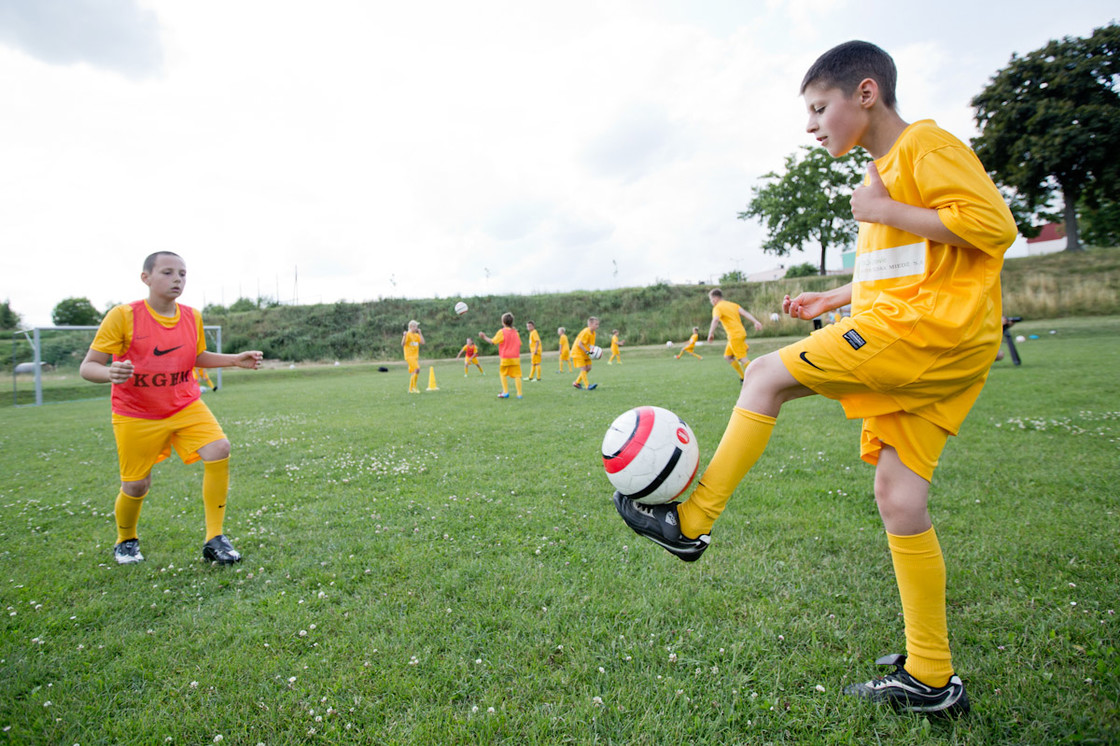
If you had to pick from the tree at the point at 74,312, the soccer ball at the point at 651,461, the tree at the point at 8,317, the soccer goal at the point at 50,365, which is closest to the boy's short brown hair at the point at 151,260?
the soccer ball at the point at 651,461

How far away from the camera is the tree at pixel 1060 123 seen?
37469mm

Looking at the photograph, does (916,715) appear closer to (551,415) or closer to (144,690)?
(144,690)

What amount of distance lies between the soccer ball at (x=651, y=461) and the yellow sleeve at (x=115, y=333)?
4.15m

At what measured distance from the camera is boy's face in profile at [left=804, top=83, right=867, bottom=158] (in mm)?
2404

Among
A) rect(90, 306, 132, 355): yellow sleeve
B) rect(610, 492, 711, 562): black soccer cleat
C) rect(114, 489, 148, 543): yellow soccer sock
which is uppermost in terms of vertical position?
rect(90, 306, 132, 355): yellow sleeve

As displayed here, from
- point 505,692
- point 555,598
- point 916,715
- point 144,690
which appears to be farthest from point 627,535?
point 144,690

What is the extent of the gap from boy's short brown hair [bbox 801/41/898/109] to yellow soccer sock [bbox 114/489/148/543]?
5.40 metres

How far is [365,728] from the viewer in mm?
2383

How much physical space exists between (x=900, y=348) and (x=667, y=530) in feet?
3.78

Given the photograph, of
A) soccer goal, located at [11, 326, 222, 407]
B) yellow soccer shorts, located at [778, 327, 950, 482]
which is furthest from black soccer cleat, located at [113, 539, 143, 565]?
soccer goal, located at [11, 326, 222, 407]

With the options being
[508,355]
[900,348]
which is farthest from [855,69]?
[508,355]

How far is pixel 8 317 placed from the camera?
4334 centimetres

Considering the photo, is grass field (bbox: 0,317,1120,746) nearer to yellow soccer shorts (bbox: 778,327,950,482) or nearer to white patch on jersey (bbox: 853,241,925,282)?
yellow soccer shorts (bbox: 778,327,950,482)

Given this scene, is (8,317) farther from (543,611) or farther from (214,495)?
(543,611)
